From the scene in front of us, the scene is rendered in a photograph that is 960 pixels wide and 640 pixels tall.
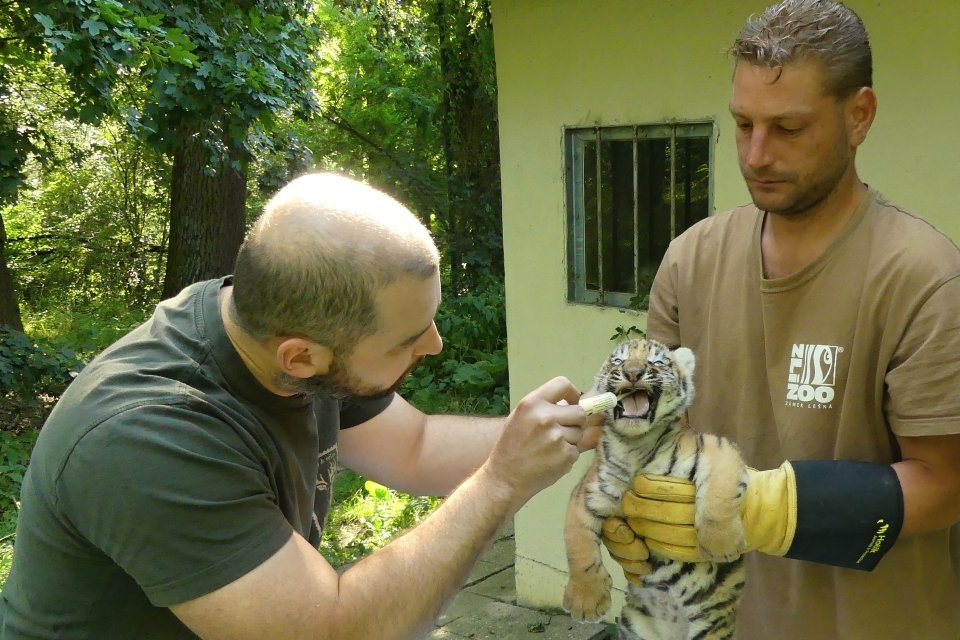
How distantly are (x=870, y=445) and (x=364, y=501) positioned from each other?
238 inches

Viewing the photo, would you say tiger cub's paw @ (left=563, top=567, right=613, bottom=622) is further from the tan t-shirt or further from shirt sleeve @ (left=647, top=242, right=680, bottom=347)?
shirt sleeve @ (left=647, top=242, right=680, bottom=347)

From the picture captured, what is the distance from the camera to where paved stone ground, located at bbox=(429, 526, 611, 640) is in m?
5.47

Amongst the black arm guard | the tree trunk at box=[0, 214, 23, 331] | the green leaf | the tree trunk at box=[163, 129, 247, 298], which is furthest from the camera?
the tree trunk at box=[163, 129, 247, 298]

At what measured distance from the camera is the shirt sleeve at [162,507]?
1.95 m

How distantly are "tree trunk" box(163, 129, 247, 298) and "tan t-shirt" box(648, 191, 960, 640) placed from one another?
29.9ft

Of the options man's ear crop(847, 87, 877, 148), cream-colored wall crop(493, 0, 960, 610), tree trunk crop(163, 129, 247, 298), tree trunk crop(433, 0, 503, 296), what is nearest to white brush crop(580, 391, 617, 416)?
man's ear crop(847, 87, 877, 148)

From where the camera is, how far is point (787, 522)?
214 cm

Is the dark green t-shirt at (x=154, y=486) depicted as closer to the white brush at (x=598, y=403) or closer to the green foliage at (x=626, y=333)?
the white brush at (x=598, y=403)

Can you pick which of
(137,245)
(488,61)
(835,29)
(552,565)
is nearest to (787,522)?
(835,29)

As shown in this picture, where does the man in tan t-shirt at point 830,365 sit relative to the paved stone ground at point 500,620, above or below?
above

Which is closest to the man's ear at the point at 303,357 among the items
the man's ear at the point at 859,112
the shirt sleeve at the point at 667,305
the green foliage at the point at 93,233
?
the shirt sleeve at the point at 667,305

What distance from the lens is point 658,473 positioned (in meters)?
2.36

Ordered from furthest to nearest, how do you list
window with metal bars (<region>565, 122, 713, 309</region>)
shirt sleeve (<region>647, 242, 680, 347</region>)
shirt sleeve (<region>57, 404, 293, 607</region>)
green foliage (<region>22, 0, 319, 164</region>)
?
green foliage (<region>22, 0, 319, 164</region>), window with metal bars (<region>565, 122, 713, 309</region>), shirt sleeve (<region>647, 242, 680, 347</region>), shirt sleeve (<region>57, 404, 293, 607</region>)

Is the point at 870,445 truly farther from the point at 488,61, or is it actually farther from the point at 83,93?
the point at 488,61
